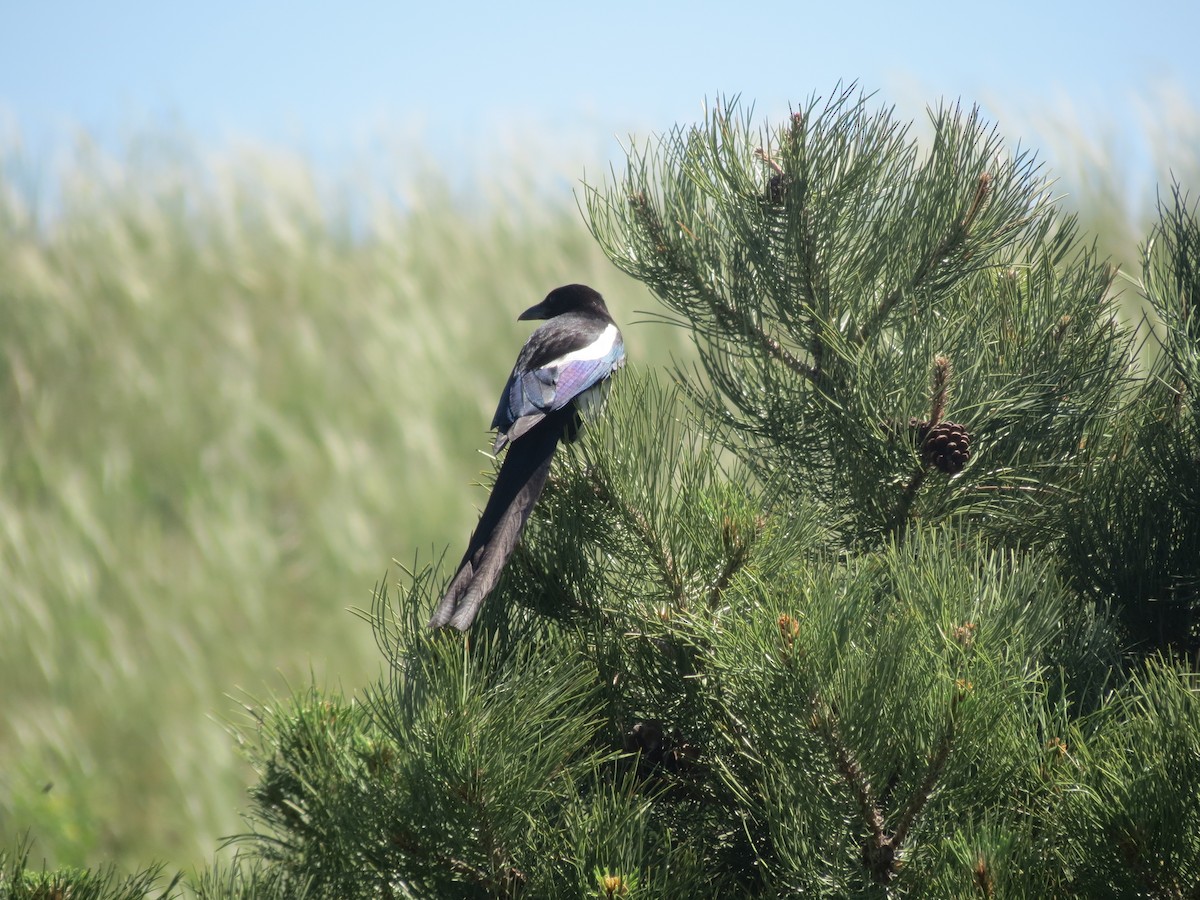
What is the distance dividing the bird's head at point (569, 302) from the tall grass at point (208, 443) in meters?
1.17

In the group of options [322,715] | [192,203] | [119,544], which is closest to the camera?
[322,715]

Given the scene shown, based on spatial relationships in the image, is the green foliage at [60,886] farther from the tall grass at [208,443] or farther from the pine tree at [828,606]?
the tall grass at [208,443]

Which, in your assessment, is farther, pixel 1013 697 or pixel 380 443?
pixel 380 443

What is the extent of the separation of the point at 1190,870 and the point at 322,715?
834mm

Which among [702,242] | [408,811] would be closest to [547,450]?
[702,242]

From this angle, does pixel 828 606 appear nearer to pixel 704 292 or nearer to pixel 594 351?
pixel 704 292

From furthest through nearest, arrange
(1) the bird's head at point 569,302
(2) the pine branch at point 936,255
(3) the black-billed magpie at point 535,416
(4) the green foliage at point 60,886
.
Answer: (1) the bird's head at point 569,302, (2) the pine branch at point 936,255, (3) the black-billed magpie at point 535,416, (4) the green foliage at point 60,886

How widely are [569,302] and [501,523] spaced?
105 centimetres

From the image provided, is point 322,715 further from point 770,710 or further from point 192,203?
point 192,203

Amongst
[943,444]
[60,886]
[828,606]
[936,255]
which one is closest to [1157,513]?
[943,444]

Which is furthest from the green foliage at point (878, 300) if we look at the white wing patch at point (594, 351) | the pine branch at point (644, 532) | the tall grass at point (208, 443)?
the tall grass at point (208, 443)

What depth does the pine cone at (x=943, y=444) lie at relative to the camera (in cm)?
109

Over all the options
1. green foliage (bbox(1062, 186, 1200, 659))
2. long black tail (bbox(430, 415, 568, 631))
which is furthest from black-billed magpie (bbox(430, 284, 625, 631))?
green foliage (bbox(1062, 186, 1200, 659))

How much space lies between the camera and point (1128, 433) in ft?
3.89
